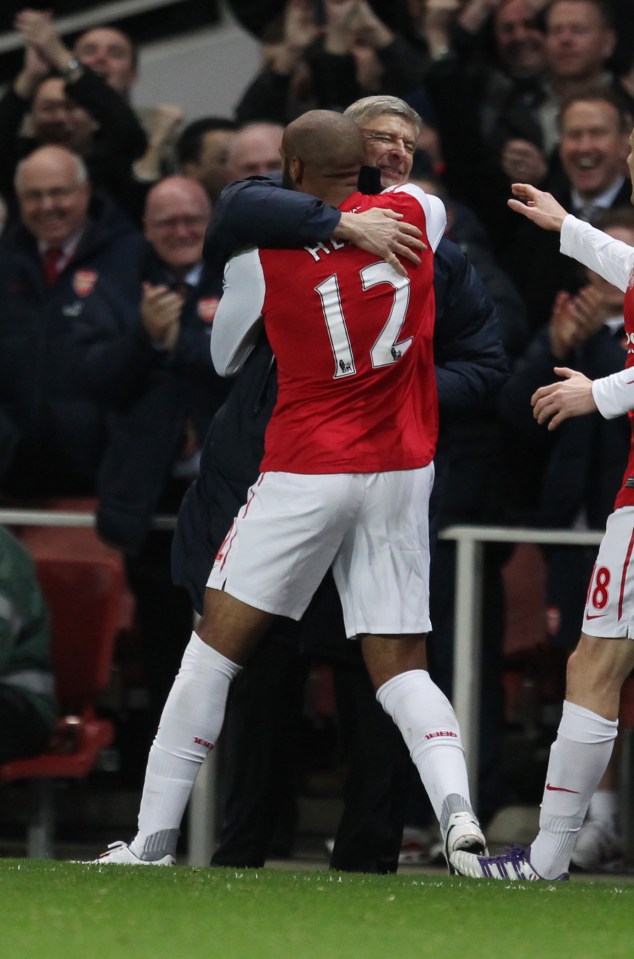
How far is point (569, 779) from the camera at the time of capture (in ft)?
17.1

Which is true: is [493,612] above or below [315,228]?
below

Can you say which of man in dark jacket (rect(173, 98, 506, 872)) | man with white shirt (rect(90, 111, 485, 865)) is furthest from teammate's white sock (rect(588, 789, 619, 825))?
man with white shirt (rect(90, 111, 485, 865))

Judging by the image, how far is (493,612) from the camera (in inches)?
263

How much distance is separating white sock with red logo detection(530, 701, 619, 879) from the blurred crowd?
112 cm

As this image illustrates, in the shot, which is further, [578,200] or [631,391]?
[578,200]

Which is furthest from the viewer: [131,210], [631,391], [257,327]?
[131,210]

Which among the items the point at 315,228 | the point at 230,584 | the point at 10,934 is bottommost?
the point at 10,934

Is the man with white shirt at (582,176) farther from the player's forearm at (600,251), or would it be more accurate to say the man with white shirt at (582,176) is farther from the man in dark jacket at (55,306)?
the player's forearm at (600,251)

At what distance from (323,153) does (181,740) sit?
1.53 meters

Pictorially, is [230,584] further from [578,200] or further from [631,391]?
[578,200]

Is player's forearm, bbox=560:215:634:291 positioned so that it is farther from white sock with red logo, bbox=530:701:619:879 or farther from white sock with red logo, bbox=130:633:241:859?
white sock with red logo, bbox=130:633:241:859

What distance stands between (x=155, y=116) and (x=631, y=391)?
5.00 m

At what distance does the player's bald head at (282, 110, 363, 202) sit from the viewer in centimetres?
516

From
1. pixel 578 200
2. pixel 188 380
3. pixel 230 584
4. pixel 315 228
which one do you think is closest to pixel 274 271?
pixel 315 228
